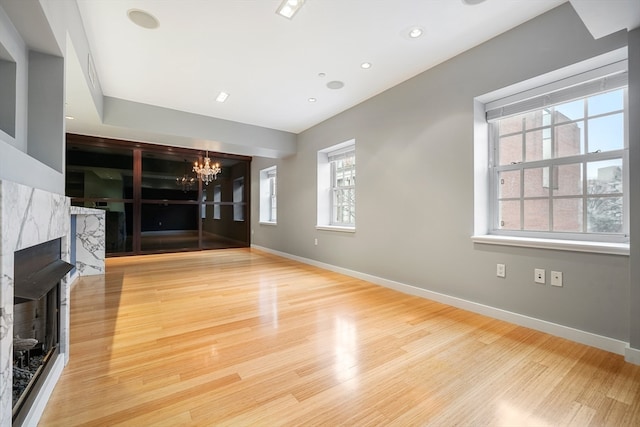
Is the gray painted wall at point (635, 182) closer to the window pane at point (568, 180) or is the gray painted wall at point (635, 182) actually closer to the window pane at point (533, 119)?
the window pane at point (568, 180)

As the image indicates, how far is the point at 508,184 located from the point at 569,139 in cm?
58

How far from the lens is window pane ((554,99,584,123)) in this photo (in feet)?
7.60

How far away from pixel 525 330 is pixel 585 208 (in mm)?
1108

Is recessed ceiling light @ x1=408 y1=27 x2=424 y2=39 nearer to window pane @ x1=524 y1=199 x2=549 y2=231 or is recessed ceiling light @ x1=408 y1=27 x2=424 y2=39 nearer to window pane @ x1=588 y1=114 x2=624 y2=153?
window pane @ x1=588 y1=114 x2=624 y2=153

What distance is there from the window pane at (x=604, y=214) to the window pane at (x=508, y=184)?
543mm

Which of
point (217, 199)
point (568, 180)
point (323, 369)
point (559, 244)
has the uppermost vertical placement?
point (217, 199)

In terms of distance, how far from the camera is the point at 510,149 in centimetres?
275

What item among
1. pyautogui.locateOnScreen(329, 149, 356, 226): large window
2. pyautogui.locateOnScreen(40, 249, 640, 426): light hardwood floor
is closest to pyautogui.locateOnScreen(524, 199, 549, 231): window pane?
pyautogui.locateOnScreen(40, 249, 640, 426): light hardwood floor

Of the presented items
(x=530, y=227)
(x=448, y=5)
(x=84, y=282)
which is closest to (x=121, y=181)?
(x=84, y=282)

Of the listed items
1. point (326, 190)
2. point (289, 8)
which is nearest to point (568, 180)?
point (289, 8)

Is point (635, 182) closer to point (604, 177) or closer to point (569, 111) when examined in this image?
point (604, 177)

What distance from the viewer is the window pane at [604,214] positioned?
6.93 feet

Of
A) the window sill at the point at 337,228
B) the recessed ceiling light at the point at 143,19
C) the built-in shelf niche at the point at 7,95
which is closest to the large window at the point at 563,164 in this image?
the window sill at the point at 337,228

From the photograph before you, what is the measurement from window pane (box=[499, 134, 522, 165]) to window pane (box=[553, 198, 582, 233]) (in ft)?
1.73
